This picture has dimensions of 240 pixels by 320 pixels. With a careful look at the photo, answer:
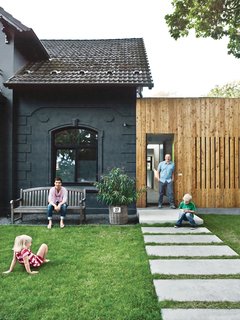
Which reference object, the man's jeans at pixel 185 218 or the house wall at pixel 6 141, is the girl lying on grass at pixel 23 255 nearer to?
the man's jeans at pixel 185 218

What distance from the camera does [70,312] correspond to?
3.27 metres

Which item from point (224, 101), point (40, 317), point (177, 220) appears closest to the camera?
point (40, 317)

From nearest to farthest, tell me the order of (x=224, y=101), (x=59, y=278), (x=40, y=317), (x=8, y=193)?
(x=40, y=317), (x=59, y=278), (x=8, y=193), (x=224, y=101)

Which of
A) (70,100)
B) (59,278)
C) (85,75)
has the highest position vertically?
(85,75)

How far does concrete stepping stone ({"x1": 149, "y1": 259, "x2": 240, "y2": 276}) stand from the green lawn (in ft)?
0.70

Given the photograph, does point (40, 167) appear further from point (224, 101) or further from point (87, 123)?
point (224, 101)

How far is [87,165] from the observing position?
1050 cm

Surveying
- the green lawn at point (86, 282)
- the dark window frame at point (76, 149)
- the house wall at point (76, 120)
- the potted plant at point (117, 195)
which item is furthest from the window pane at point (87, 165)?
the green lawn at point (86, 282)

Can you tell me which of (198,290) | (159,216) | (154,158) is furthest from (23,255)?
(154,158)

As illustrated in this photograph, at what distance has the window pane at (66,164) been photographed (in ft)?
34.4

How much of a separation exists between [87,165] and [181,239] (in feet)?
15.8

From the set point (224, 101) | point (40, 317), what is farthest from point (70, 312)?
point (224, 101)

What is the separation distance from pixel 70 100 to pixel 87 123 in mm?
940

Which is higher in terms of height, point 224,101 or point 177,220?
point 224,101
